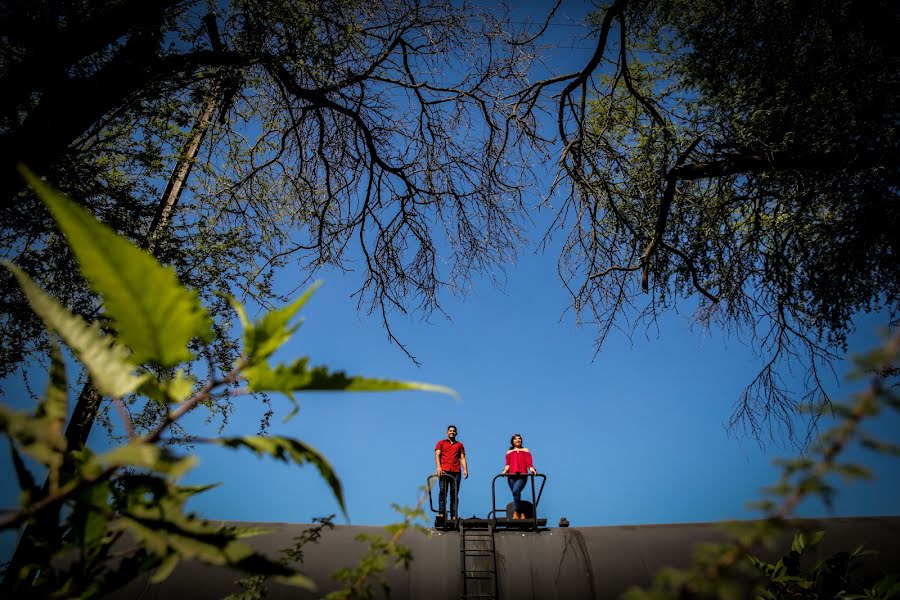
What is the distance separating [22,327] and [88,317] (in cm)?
66

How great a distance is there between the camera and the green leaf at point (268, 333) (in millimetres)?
535

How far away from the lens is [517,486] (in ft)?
24.5

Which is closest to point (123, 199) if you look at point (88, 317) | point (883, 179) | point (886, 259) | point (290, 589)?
point (88, 317)

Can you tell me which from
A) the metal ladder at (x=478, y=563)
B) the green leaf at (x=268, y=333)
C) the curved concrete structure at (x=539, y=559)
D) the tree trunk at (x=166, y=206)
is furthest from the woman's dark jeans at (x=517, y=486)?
the green leaf at (x=268, y=333)

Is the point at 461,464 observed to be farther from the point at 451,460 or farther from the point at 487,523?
the point at 487,523

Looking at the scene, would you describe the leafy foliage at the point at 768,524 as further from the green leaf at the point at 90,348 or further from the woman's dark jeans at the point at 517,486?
the woman's dark jeans at the point at 517,486

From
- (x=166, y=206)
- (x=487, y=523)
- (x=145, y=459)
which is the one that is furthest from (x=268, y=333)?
(x=487, y=523)

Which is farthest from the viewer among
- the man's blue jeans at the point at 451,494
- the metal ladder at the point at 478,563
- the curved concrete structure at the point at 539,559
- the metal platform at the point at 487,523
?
the man's blue jeans at the point at 451,494

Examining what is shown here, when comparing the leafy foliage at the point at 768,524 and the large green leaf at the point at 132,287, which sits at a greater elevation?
the large green leaf at the point at 132,287

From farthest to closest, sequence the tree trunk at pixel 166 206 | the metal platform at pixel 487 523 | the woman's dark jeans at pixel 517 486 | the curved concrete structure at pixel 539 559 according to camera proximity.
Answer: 1. the woman's dark jeans at pixel 517 486
2. the metal platform at pixel 487 523
3. the curved concrete structure at pixel 539 559
4. the tree trunk at pixel 166 206

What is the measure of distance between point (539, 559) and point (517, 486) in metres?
2.08

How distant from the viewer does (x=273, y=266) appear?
5.49 meters

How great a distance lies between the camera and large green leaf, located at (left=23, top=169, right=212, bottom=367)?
1.25 ft

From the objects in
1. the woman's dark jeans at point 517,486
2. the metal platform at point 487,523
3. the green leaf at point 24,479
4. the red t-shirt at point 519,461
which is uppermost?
the red t-shirt at point 519,461
